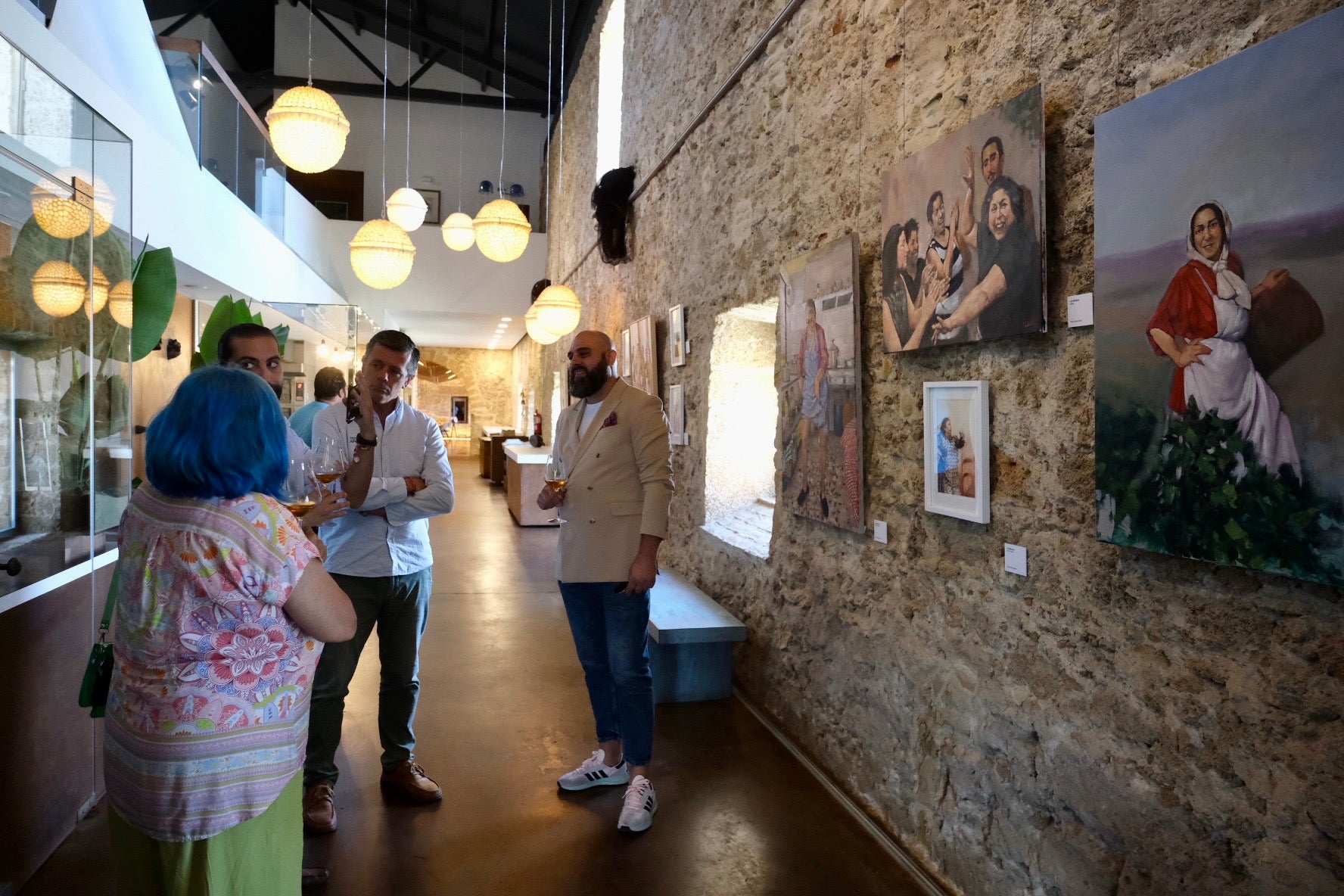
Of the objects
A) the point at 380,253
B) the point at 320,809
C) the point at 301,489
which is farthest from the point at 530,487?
the point at 301,489

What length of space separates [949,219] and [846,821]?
218 centimetres

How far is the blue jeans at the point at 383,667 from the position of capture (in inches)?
111

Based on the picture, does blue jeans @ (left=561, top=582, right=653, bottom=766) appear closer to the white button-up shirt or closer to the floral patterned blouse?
the white button-up shirt

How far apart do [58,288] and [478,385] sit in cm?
2256

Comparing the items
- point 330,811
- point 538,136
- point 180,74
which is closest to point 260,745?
point 330,811

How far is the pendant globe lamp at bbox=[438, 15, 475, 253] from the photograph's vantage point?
959 centimetres

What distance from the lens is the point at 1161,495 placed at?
179cm

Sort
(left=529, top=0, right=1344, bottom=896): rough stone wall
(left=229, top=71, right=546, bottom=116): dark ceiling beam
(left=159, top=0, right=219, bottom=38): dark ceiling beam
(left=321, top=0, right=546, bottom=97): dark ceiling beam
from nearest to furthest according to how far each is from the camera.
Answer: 1. (left=529, top=0, right=1344, bottom=896): rough stone wall
2. (left=159, top=0, right=219, bottom=38): dark ceiling beam
3. (left=321, top=0, right=546, bottom=97): dark ceiling beam
4. (left=229, top=71, right=546, bottom=116): dark ceiling beam

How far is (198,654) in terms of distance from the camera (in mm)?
1505

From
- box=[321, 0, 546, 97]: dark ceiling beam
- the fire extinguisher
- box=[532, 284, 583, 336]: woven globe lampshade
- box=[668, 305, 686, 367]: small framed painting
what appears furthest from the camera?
box=[321, 0, 546, 97]: dark ceiling beam

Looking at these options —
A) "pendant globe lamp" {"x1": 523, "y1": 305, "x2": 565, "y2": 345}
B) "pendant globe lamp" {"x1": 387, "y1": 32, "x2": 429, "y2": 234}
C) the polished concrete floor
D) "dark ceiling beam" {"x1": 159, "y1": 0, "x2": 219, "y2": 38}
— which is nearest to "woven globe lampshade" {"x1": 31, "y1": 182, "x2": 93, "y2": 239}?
the polished concrete floor

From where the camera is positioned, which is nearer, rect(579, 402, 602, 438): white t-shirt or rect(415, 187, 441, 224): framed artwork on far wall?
rect(579, 402, 602, 438): white t-shirt

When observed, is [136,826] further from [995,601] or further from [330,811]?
[995,601]

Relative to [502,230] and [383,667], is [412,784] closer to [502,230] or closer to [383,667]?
[383,667]
